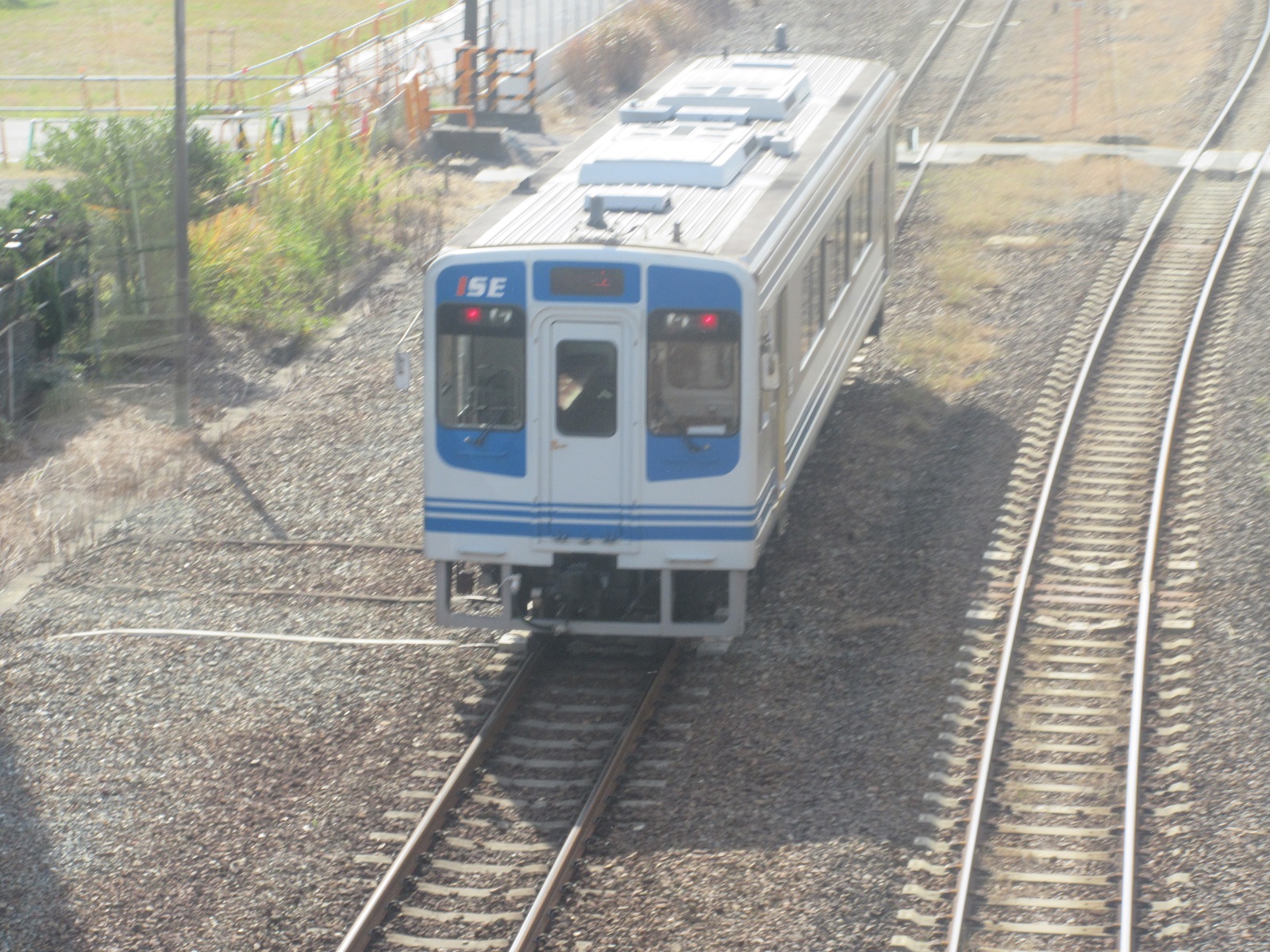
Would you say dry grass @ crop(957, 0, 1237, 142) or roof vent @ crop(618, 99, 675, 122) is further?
dry grass @ crop(957, 0, 1237, 142)

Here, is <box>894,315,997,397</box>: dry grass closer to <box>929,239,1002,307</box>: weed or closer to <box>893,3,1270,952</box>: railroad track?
<box>929,239,1002,307</box>: weed

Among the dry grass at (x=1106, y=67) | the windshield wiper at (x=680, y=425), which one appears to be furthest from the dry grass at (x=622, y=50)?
the windshield wiper at (x=680, y=425)

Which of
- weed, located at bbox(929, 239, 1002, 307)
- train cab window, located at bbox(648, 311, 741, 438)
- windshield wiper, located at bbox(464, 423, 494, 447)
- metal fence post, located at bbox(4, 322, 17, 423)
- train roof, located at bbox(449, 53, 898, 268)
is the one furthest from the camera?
weed, located at bbox(929, 239, 1002, 307)

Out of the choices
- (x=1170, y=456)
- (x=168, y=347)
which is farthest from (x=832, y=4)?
(x=1170, y=456)

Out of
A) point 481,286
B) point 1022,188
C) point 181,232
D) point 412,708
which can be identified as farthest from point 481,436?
point 1022,188

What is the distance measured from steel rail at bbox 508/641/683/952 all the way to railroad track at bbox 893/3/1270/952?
1.69 m

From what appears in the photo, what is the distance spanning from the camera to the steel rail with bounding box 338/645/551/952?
771cm

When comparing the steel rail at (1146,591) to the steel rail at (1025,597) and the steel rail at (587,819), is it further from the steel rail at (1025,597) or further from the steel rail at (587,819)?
the steel rail at (587,819)

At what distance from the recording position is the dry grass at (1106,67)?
25.0m

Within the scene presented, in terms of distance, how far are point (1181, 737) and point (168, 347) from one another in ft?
40.1

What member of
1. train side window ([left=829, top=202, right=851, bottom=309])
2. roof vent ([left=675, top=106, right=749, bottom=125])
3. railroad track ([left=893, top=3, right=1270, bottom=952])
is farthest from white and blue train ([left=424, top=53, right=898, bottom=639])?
roof vent ([left=675, top=106, right=749, bottom=125])

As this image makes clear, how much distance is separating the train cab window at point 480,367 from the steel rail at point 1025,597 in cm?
343

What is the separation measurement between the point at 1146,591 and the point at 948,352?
5596 mm

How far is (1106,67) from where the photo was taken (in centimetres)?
2862
